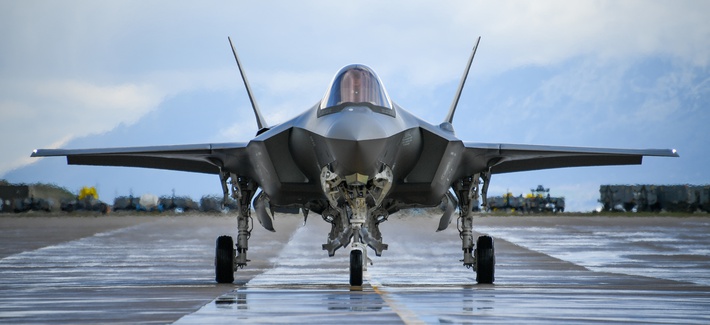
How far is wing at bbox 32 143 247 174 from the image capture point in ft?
58.7

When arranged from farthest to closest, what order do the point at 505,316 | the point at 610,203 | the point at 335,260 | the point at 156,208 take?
the point at 156,208 < the point at 610,203 < the point at 335,260 < the point at 505,316

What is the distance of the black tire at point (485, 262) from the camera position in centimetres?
1808

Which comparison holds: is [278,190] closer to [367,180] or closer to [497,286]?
[367,180]

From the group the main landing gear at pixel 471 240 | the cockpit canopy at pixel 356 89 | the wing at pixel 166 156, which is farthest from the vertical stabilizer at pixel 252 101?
the cockpit canopy at pixel 356 89

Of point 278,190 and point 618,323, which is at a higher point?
point 278,190

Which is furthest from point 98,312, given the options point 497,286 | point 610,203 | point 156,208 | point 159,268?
point 156,208

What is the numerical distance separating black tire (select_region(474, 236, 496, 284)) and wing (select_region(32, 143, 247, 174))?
3.63 metres

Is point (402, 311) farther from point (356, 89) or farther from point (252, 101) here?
point (252, 101)

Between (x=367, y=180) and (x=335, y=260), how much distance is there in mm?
10424

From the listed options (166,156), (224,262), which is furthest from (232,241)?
(166,156)

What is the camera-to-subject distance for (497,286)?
55.7 feet

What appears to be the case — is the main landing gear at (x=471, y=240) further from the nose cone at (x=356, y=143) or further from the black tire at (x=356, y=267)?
the nose cone at (x=356, y=143)

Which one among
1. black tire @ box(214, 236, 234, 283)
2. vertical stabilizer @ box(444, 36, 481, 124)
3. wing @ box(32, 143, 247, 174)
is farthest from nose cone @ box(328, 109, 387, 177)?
vertical stabilizer @ box(444, 36, 481, 124)

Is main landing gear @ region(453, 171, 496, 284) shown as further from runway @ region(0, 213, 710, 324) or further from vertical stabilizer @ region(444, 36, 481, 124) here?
vertical stabilizer @ region(444, 36, 481, 124)
